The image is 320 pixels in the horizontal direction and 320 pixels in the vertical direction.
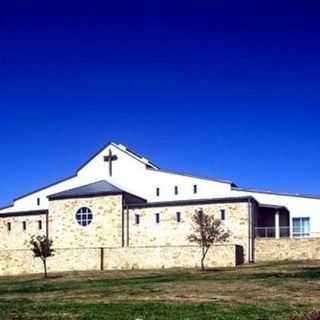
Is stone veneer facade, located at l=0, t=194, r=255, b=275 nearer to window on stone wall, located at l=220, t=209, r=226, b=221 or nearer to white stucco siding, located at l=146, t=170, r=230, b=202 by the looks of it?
window on stone wall, located at l=220, t=209, r=226, b=221

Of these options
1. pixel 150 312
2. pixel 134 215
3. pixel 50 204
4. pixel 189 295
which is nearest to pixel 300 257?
pixel 134 215

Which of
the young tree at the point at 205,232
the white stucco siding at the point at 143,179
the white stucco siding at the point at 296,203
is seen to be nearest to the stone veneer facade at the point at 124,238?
the young tree at the point at 205,232

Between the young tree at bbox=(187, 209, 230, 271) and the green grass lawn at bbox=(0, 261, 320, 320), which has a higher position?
the young tree at bbox=(187, 209, 230, 271)

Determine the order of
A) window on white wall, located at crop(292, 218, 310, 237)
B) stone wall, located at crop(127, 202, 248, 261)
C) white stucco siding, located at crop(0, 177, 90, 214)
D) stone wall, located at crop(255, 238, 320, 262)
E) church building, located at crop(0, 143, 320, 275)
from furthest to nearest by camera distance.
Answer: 1. white stucco siding, located at crop(0, 177, 90, 214)
2. window on white wall, located at crop(292, 218, 310, 237)
3. stone wall, located at crop(127, 202, 248, 261)
4. church building, located at crop(0, 143, 320, 275)
5. stone wall, located at crop(255, 238, 320, 262)

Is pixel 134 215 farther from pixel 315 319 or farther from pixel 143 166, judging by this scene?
pixel 315 319

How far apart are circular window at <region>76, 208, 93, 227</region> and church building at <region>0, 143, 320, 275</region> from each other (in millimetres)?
86

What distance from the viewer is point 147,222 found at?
62.1m

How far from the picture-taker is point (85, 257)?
197 ft

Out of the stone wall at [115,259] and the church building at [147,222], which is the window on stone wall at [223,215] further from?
the stone wall at [115,259]

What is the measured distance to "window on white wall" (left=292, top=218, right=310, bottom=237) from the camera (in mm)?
59594

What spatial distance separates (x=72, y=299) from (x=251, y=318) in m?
8.92

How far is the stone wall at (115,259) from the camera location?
5512cm

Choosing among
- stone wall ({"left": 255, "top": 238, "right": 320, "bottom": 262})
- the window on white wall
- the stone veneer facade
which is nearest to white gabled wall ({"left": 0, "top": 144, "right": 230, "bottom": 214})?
the stone veneer facade

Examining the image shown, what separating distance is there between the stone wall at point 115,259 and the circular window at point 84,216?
346cm
